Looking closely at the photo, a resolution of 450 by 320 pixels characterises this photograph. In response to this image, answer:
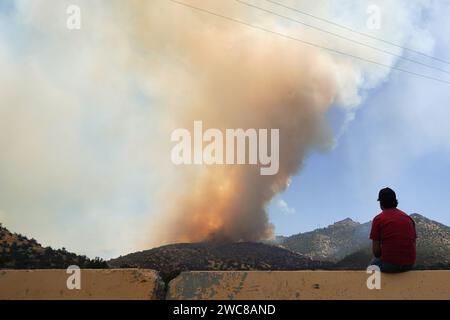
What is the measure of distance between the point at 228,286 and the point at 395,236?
2163 millimetres

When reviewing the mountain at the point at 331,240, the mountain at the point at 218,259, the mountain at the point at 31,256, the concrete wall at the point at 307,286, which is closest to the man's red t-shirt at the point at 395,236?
the concrete wall at the point at 307,286

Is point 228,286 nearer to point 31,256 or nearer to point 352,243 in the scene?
point 31,256

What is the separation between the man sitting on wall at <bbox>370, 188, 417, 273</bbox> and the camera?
17.5 ft

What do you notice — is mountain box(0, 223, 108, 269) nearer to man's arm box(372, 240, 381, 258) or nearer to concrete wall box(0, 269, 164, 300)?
concrete wall box(0, 269, 164, 300)

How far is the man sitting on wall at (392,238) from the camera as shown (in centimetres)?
534

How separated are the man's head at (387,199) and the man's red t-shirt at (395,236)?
0.10m

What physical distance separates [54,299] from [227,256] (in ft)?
211

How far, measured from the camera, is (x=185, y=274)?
518 centimetres

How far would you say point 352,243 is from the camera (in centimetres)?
12138

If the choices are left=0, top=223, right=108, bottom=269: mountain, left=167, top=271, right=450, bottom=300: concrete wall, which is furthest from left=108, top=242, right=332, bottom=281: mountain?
left=167, top=271, right=450, bottom=300: concrete wall

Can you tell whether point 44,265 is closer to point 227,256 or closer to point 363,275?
point 363,275

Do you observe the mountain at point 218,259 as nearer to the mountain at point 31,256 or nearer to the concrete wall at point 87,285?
the mountain at point 31,256
